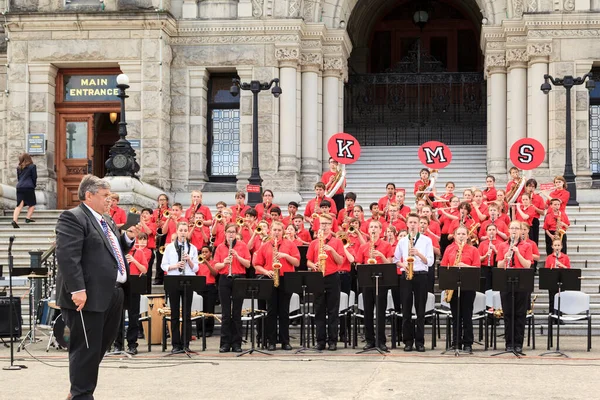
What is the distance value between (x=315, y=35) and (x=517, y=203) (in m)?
10.1

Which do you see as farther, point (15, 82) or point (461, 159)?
point (461, 159)

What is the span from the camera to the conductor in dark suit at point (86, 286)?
8.90 m

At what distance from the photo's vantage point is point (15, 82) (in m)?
26.5

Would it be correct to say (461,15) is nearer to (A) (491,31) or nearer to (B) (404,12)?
(B) (404,12)

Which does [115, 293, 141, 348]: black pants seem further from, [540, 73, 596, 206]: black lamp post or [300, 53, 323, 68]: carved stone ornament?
[300, 53, 323, 68]: carved stone ornament

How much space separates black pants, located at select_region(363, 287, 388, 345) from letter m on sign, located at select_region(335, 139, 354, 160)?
6045 millimetres

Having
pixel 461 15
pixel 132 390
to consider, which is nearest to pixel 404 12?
pixel 461 15

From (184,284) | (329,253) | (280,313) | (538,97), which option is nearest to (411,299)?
(329,253)

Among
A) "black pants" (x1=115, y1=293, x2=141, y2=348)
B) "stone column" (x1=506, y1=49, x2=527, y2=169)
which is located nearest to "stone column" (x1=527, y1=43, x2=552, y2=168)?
"stone column" (x1=506, y1=49, x2=527, y2=169)

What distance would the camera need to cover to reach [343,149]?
21.3 m

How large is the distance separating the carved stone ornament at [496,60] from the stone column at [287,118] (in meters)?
5.14

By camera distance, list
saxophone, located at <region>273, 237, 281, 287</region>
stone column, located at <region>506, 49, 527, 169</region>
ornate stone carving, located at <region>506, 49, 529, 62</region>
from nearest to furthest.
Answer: saxophone, located at <region>273, 237, 281, 287</region>
ornate stone carving, located at <region>506, 49, 529, 62</region>
stone column, located at <region>506, 49, 527, 169</region>

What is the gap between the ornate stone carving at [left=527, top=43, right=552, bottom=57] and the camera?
1027 inches

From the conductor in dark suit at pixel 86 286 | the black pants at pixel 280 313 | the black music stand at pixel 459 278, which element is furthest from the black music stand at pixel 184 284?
the conductor in dark suit at pixel 86 286
